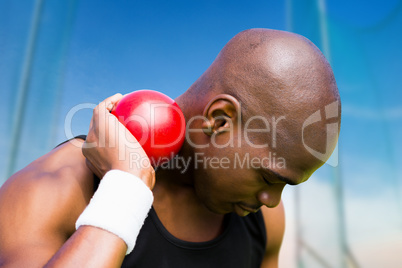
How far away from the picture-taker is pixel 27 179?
132 cm

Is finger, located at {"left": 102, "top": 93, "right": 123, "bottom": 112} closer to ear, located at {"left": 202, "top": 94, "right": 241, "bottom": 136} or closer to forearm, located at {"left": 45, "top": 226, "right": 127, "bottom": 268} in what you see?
ear, located at {"left": 202, "top": 94, "right": 241, "bottom": 136}

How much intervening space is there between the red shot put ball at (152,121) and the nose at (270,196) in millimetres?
420

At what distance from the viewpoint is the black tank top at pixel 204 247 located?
151 cm

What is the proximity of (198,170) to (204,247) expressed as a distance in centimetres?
39

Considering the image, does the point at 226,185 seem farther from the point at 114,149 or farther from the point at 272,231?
the point at 272,231

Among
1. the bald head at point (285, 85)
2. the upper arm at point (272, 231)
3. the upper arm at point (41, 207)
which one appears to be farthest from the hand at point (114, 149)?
the upper arm at point (272, 231)

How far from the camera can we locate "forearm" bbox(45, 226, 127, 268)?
38.5 inches

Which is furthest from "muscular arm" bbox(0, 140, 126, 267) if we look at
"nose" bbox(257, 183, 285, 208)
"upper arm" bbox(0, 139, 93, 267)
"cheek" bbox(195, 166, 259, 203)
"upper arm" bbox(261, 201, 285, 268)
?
"upper arm" bbox(261, 201, 285, 268)

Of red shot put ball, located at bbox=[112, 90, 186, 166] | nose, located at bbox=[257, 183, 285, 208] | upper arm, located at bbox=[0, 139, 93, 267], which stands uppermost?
red shot put ball, located at bbox=[112, 90, 186, 166]

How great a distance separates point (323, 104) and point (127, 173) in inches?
31.7

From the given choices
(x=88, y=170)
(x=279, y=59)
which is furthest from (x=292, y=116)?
(x=88, y=170)

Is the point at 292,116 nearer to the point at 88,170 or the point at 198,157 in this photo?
the point at 198,157

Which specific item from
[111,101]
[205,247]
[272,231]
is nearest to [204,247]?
[205,247]

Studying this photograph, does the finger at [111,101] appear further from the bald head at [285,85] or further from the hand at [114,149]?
the bald head at [285,85]
